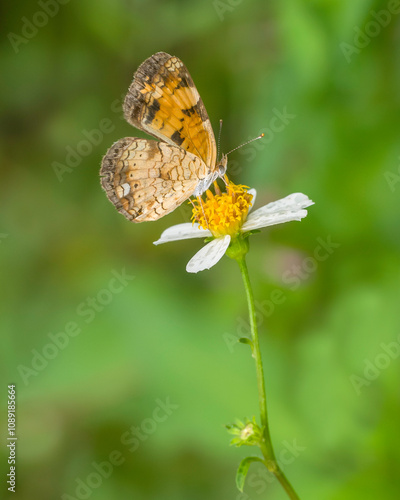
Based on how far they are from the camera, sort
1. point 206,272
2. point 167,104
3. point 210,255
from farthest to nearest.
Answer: point 206,272 → point 167,104 → point 210,255

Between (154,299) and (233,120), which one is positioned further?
(233,120)

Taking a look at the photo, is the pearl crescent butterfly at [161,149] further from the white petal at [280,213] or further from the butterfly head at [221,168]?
the white petal at [280,213]

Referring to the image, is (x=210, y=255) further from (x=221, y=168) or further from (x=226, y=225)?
(x=221, y=168)

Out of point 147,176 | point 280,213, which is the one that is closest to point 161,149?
point 147,176

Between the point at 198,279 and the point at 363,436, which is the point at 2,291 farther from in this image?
the point at 363,436

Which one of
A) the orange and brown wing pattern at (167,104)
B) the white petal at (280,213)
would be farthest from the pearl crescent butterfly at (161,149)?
the white petal at (280,213)

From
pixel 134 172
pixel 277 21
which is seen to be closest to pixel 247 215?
pixel 134 172
